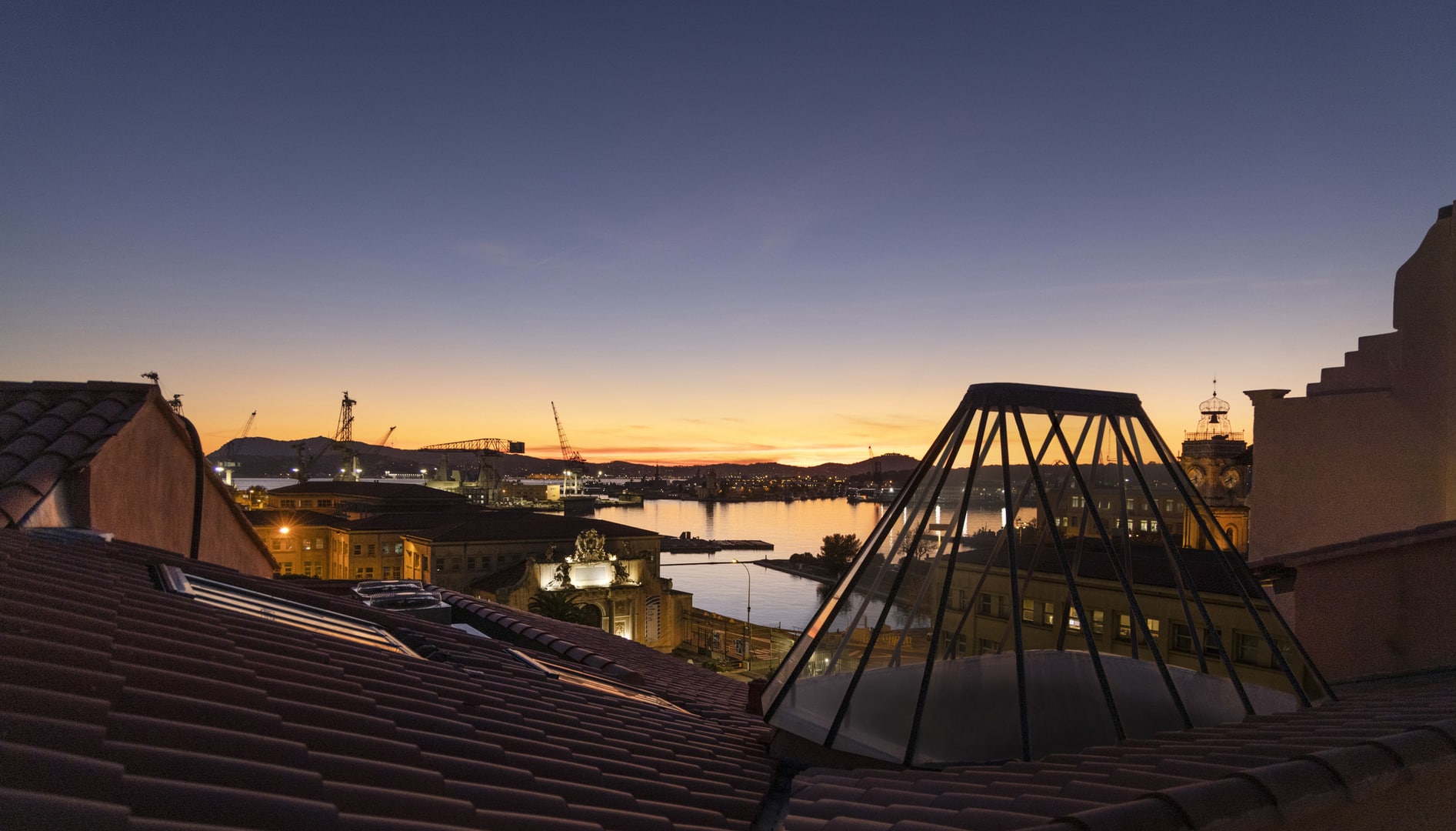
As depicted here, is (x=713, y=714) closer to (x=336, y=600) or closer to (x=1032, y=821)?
(x=336, y=600)

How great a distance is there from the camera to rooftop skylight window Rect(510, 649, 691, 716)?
6.77 meters

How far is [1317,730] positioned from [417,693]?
16.5 ft

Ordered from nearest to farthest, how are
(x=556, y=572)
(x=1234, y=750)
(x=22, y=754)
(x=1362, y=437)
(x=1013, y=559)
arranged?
(x=22, y=754), (x=1234, y=750), (x=1013, y=559), (x=1362, y=437), (x=556, y=572)

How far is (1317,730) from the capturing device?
4.37 m

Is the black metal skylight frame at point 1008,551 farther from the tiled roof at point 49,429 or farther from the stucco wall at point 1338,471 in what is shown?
the stucco wall at point 1338,471

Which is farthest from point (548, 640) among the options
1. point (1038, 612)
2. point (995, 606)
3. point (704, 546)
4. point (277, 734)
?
point (704, 546)

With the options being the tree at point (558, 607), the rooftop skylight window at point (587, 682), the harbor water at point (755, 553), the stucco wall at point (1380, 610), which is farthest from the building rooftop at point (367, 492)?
the stucco wall at point (1380, 610)

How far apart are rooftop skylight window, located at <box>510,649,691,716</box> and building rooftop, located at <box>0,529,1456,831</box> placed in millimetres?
836

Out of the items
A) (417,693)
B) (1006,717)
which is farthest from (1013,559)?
(417,693)

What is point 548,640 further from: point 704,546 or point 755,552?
point 704,546

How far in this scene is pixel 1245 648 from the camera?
17.2 metres

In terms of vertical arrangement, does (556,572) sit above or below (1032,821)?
below

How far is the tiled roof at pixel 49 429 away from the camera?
6.45m

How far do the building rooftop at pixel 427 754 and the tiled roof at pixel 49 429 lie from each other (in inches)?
42.0
